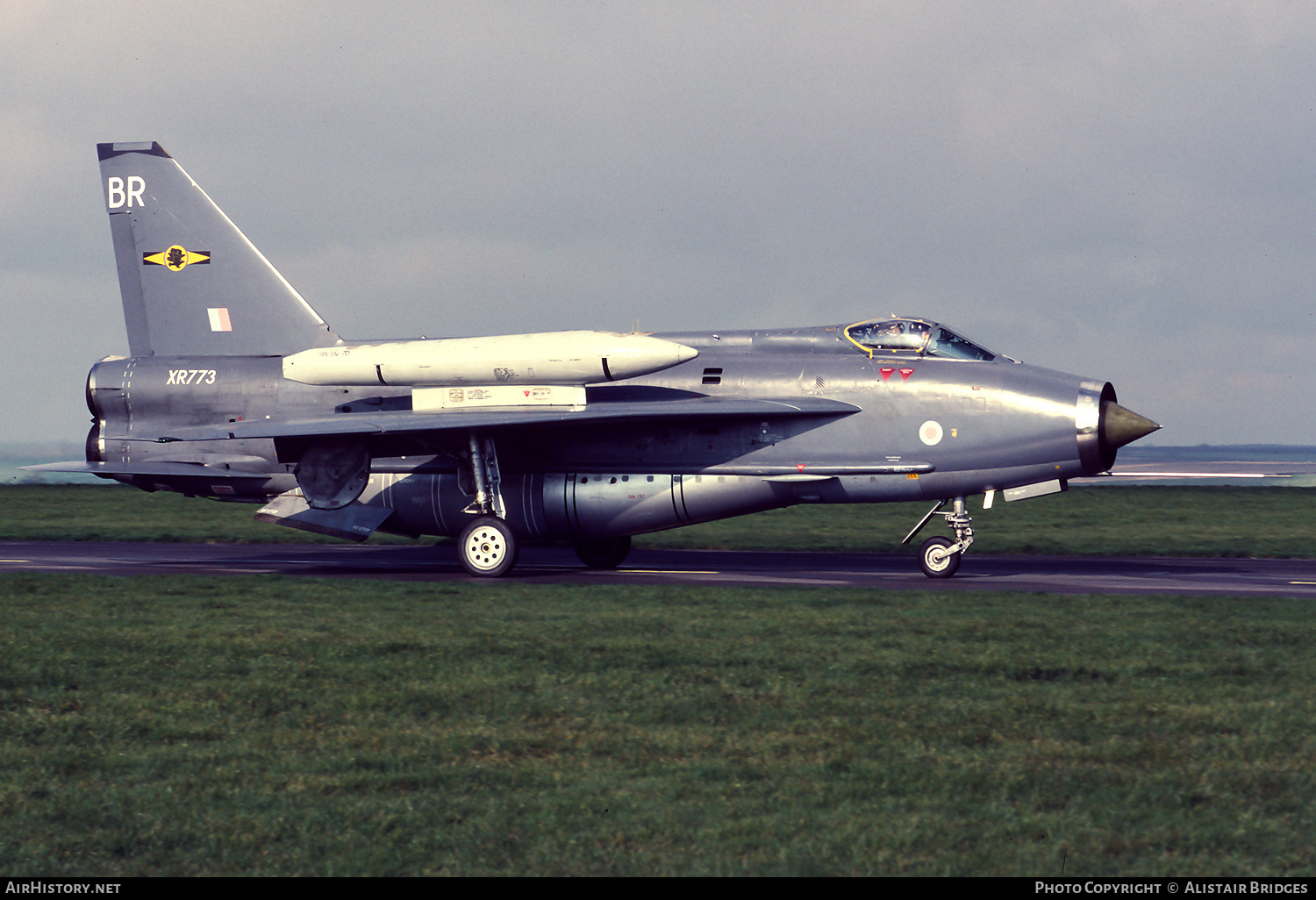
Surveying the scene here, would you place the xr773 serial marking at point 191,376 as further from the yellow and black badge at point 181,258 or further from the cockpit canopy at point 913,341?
the cockpit canopy at point 913,341

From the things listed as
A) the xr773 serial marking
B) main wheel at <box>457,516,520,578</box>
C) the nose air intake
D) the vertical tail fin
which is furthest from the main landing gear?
the xr773 serial marking

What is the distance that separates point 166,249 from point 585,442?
30.9 ft

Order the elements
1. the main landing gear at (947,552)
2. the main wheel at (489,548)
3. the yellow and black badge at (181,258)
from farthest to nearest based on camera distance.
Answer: the yellow and black badge at (181,258)
the main wheel at (489,548)
the main landing gear at (947,552)

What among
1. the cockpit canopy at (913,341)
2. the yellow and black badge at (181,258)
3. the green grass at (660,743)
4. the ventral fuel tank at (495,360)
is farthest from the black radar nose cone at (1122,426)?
the yellow and black badge at (181,258)

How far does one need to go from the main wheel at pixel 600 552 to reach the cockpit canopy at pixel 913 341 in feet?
19.1

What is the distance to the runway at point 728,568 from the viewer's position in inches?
720

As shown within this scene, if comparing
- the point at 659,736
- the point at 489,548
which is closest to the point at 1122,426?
the point at 489,548

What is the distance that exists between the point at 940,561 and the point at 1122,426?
342 centimetres

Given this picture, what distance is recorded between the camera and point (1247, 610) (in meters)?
14.6

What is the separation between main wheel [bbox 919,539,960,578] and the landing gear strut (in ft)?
21.7

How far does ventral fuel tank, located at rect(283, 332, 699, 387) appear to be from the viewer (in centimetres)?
1988

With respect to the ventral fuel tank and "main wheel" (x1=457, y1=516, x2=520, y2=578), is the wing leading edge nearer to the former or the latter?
the ventral fuel tank
